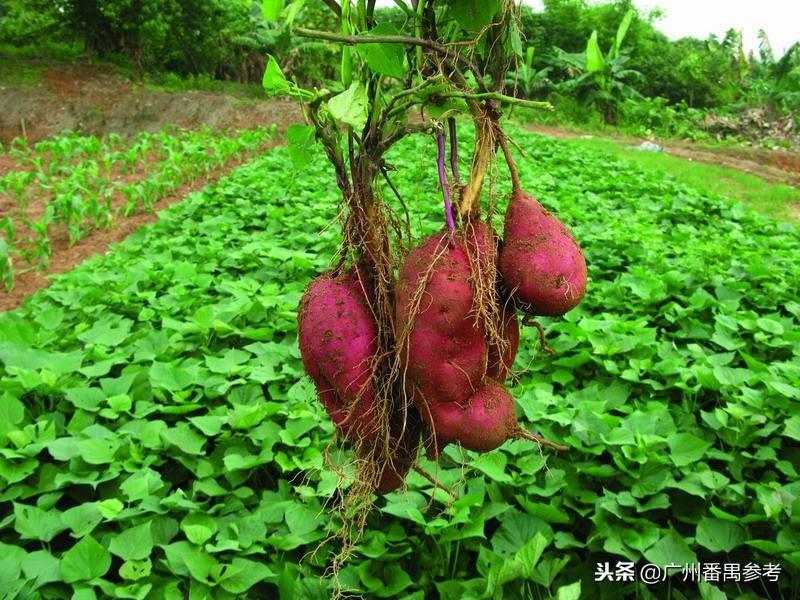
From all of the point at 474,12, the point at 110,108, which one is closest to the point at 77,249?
the point at 474,12

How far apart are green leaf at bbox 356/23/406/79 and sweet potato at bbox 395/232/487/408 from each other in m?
0.30

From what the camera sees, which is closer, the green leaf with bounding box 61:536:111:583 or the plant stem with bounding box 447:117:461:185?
the plant stem with bounding box 447:117:461:185

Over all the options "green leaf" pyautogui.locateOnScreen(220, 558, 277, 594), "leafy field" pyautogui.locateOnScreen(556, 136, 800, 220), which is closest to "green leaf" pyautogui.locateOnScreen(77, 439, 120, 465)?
"green leaf" pyautogui.locateOnScreen(220, 558, 277, 594)

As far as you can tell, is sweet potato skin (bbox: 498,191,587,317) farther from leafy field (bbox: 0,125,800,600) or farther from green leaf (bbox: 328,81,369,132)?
green leaf (bbox: 328,81,369,132)

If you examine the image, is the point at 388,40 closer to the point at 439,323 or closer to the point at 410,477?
the point at 439,323

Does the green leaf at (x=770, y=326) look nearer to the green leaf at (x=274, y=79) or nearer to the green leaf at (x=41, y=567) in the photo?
the green leaf at (x=274, y=79)

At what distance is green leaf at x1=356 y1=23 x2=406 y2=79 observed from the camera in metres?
1.03

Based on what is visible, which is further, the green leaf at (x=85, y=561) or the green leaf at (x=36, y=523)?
the green leaf at (x=36, y=523)

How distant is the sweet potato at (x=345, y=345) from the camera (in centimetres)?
126

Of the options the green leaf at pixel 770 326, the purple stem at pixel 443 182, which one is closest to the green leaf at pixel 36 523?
the purple stem at pixel 443 182

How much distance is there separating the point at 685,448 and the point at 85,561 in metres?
1.83

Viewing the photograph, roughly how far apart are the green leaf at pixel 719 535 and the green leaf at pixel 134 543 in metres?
1.59

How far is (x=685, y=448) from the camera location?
209 centimetres

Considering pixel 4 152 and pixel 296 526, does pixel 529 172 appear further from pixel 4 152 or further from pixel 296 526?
pixel 4 152
